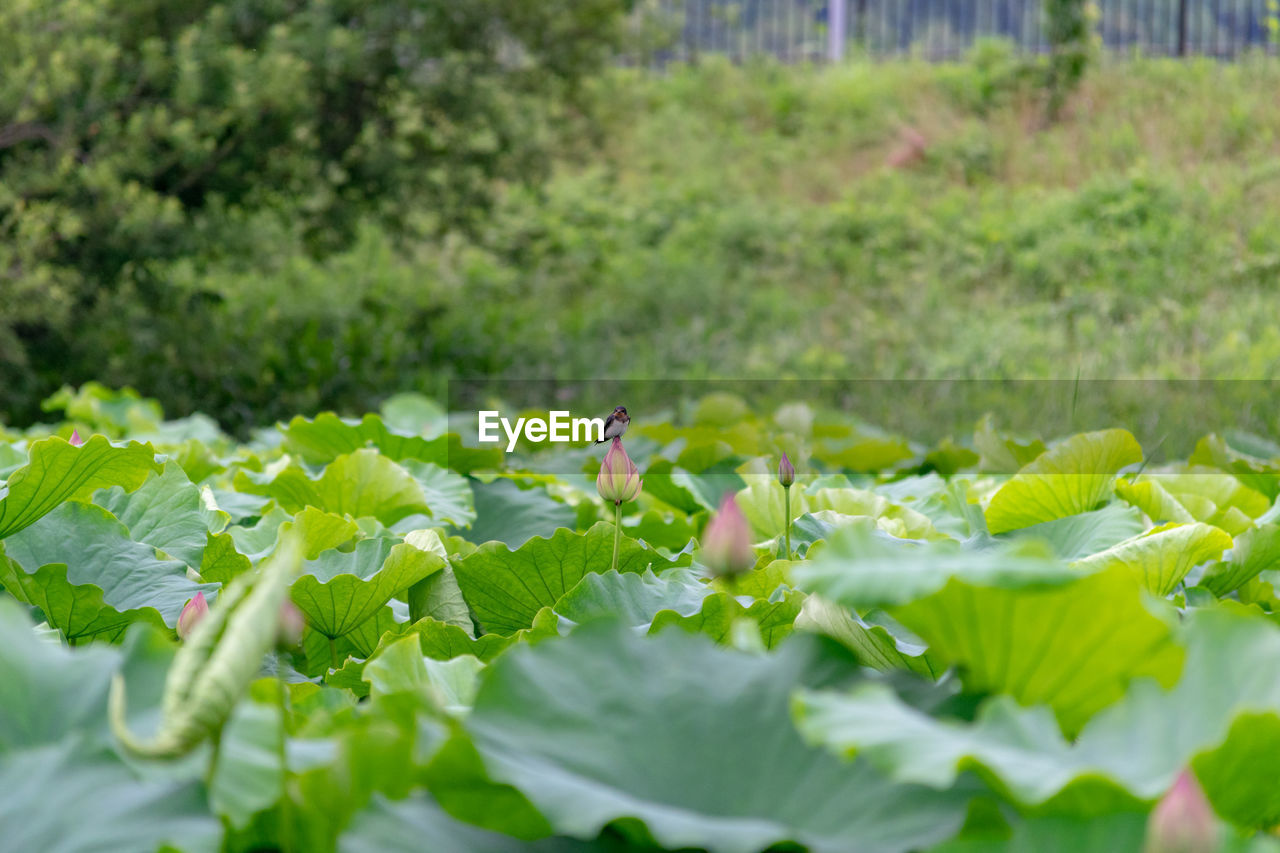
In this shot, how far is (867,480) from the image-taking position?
1856mm

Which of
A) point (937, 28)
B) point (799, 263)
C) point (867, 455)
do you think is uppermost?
point (937, 28)

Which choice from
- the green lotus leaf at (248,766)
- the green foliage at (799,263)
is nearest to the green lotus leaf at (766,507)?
the green lotus leaf at (248,766)

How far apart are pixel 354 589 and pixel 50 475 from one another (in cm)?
29

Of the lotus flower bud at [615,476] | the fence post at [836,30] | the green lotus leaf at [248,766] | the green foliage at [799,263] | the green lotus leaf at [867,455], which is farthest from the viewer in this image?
the fence post at [836,30]

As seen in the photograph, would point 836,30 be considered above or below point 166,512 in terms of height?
above

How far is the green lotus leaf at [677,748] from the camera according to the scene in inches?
19.0

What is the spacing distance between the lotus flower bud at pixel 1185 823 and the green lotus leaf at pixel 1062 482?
0.83 m

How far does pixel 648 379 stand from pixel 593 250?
6.99 ft

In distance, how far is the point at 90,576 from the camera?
93cm

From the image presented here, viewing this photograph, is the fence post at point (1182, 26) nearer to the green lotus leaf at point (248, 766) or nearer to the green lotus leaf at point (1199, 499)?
the green lotus leaf at point (1199, 499)

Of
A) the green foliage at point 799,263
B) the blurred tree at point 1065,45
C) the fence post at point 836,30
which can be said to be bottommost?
the green foliage at point 799,263

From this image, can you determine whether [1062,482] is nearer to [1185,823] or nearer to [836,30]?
[1185,823]

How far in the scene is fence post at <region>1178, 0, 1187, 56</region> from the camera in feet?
35.1

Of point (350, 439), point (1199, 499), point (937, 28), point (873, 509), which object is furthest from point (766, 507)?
point (937, 28)
